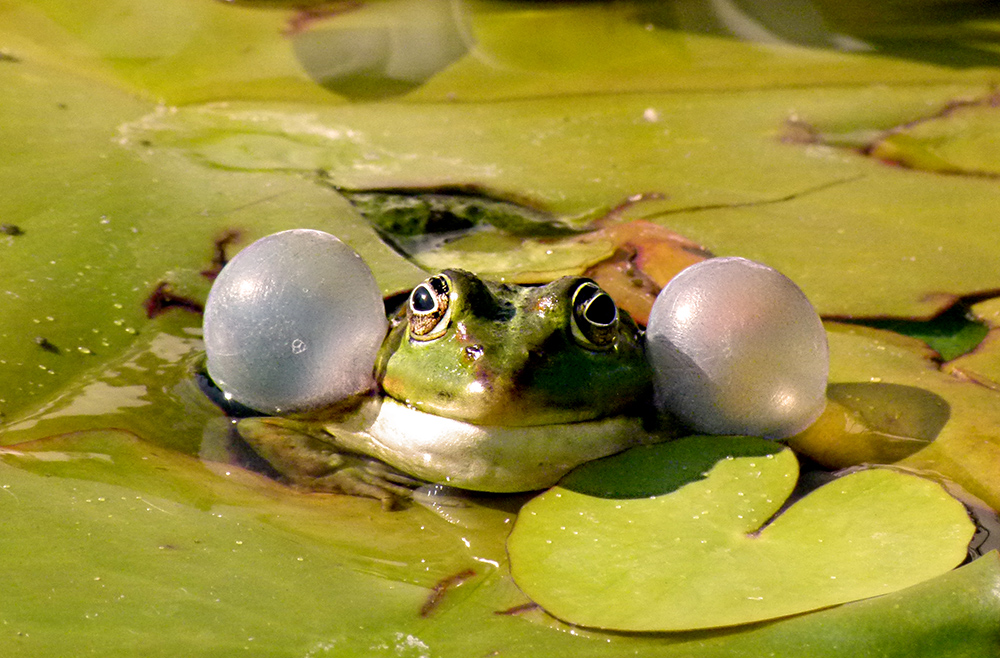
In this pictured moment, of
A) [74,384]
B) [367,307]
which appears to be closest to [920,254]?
[367,307]

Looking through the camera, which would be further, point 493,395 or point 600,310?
point 600,310

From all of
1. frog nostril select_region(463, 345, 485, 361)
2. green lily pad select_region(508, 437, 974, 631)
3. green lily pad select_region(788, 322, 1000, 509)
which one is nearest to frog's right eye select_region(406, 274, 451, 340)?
frog nostril select_region(463, 345, 485, 361)

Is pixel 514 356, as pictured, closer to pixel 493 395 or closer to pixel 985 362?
pixel 493 395

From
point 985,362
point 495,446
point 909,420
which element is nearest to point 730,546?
point 495,446

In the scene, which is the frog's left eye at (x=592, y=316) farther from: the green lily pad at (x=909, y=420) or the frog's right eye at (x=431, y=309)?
the green lily pad at (x=909, y=420)

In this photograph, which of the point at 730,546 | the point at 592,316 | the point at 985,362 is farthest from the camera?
the point at 985,362

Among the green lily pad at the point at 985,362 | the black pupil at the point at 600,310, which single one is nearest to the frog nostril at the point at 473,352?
the black pupil at the point at 600,310

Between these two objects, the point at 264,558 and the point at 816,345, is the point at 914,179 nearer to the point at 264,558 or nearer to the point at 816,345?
the point at 816,345

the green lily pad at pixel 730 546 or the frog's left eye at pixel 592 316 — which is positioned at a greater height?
the frog's left eye at pixel 592 316
